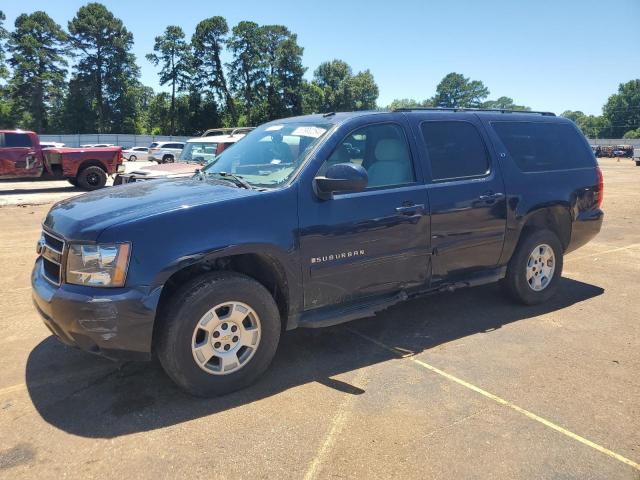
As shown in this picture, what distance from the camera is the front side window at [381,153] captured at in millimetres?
4012

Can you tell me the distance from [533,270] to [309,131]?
9.25ft

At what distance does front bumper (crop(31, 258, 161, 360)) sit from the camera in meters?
2.97

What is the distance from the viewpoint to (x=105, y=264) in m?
3.00

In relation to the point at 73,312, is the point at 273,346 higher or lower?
lower

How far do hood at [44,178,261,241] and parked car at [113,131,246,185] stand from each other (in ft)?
17.6

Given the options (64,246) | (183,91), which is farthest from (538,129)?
(183,91)

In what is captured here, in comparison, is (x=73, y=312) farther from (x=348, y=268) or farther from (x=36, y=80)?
(x=36, y=80)

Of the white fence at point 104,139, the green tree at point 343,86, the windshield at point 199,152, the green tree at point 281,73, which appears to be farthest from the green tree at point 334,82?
the windshield at point 199,152

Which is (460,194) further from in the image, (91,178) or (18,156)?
(18,156)

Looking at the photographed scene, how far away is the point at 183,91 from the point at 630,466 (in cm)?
7576

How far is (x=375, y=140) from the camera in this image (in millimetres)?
4180

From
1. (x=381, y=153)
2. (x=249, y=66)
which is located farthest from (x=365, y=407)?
(x=249, y=66)

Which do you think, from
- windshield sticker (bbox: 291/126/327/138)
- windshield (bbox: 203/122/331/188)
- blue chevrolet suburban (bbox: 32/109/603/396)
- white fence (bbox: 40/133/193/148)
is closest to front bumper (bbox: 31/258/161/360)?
blue chevrolet suburban (bbox: 32/109/603/396)

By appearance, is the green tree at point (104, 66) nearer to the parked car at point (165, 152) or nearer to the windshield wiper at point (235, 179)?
the parked car at point (165, 152)
